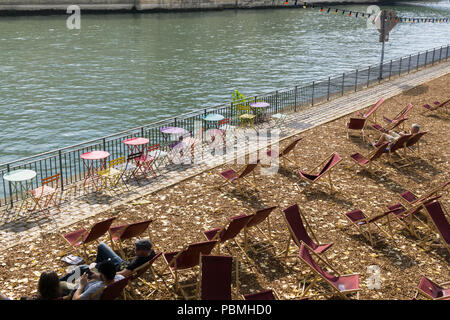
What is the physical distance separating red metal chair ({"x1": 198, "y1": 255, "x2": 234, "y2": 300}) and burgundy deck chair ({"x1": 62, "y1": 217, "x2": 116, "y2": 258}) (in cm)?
223

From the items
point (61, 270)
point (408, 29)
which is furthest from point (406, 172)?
point (408, 29)

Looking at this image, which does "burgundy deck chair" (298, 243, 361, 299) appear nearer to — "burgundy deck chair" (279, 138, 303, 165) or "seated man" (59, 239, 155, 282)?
"seated man" (59, 239, 155, 282)

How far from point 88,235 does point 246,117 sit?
10.5 metres

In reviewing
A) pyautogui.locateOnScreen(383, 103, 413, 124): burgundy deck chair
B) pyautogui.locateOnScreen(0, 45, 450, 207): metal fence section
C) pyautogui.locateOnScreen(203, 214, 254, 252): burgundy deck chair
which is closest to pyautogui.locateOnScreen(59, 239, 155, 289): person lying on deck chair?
pyautogui.locateOnScreen(203, 214, 254, 252): burgundy deck chair

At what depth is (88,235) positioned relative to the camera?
8203 millimetres

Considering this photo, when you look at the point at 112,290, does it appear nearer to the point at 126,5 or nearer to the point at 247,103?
the point at 247,103

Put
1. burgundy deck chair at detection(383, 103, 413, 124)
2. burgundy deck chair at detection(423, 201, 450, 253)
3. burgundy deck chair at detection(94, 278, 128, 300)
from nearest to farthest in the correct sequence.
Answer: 1. burgundy deck chair at detection(94, 278, 128, 300)
2. burgundy deck chair at detection(423, 201, 450, 253)
3. burgundy deck chair at detection(383, 103, 413, 124)

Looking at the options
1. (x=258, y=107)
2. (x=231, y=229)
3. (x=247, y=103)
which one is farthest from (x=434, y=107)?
(x=231, y=229)

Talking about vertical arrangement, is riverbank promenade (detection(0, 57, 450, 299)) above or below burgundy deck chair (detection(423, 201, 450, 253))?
below

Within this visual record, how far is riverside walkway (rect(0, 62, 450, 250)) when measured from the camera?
9766 mm

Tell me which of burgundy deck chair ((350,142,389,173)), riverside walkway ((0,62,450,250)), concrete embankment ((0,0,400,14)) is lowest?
riverside walkway ((0,62,450,250))

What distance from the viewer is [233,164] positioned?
13.6 metres

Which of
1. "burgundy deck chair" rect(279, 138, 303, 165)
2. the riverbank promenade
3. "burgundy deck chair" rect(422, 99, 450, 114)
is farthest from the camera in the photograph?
"burgundy deck chair" rect(422, 99, 450, 114)

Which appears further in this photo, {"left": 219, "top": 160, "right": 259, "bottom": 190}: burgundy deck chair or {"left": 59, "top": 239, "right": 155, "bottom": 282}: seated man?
{"left": 219, "top": 160, "right": 259, "bottom": 190}: burgundy deck chair
